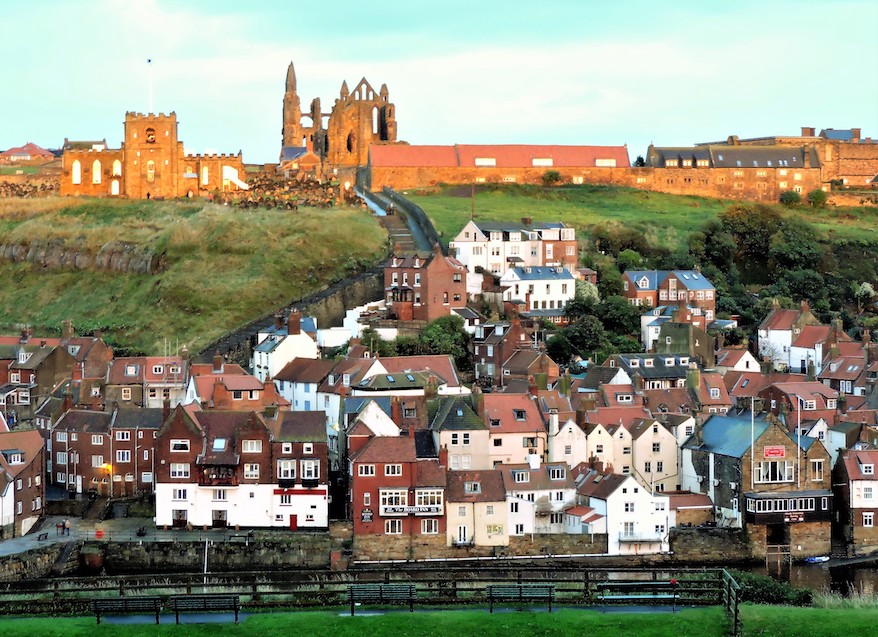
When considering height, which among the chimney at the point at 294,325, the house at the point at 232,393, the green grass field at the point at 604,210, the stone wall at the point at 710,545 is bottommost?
the stone wall at the point at 710,545

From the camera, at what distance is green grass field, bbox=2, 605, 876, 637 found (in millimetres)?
46312

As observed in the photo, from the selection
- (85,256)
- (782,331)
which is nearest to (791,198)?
(782,331)

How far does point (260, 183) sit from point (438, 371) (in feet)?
180

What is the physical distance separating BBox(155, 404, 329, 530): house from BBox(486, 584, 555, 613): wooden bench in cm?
1836

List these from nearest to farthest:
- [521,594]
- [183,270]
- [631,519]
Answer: [521,594], [631,519], [183,270]

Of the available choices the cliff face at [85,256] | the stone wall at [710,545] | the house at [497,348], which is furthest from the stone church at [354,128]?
the stone wall at [710,545]

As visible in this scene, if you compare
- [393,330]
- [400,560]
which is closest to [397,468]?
[400,560]

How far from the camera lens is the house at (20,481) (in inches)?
2633

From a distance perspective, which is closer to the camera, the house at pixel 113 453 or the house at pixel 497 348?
the house at pixel 113 453

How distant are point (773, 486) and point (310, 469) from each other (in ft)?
61.8

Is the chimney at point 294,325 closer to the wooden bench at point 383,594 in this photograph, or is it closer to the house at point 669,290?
the house at point 669,290

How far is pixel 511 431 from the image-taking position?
7175cm

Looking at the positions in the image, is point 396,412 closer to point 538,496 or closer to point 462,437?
point 462,437

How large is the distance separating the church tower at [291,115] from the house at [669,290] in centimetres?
5669
